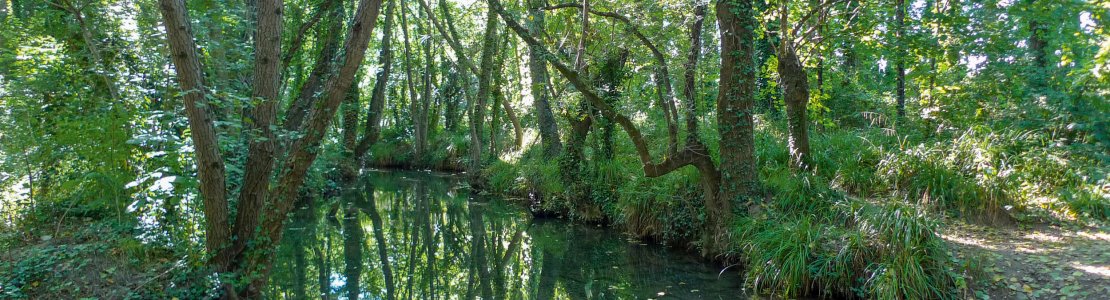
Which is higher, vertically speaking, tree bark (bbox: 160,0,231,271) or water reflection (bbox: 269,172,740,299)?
tree bark (bbox: 160,0,231,271)

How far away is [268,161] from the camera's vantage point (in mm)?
4992

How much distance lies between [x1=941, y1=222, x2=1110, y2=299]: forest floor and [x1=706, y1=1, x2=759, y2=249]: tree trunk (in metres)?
2.23

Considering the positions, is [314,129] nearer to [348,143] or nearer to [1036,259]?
[1036,259]

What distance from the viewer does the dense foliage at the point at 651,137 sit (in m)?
5.07

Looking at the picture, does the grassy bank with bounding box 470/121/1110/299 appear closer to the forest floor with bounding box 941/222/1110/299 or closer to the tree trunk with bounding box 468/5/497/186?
the forest floor with bounding box 941/222/1110/299

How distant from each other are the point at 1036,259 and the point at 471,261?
6.39 m

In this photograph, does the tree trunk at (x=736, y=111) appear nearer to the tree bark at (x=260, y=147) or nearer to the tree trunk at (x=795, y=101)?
the tree trunk at (x=795, y=101)

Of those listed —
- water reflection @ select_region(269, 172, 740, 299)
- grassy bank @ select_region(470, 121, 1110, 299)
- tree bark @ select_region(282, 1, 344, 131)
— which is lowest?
water reflection @ select_region(269, 172, 740, 299)

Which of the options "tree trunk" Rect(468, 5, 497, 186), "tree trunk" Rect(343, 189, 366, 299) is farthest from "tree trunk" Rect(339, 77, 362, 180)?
"tree trunk" Rect(343, 189, 366, 299)

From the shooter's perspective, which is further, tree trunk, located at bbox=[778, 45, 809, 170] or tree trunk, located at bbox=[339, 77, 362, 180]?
tree trunk, located at bbox=[339, 77, 362, 180]

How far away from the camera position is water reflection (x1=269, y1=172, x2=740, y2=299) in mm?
6844

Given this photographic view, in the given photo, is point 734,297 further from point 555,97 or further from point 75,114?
point 75,114

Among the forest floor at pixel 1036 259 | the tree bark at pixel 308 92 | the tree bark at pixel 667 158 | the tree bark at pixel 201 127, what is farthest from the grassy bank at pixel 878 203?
the tree bark at pixel 201 127

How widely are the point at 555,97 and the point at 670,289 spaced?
4.87 m
